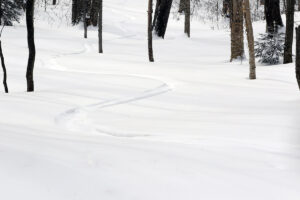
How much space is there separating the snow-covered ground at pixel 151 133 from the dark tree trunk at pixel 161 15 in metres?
7.14

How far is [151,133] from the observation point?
4652 millimetres

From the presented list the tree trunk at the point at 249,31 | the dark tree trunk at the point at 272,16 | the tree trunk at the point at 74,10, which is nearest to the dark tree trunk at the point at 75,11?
the tree trunk at the point at 74,10

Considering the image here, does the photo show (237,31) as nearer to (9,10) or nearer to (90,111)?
(90,111)

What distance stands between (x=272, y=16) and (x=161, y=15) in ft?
24.8

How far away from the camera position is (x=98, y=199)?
2.40 metres

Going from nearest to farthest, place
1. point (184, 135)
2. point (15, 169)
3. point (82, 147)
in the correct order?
point (15, 169) → point (82, 147) → point (184, 135)

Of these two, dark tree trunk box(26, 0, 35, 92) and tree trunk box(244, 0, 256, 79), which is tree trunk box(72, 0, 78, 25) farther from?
tree trunk box(244, 0, 256, 79)

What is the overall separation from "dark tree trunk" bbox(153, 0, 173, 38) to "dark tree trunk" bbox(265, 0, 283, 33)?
23.0ft

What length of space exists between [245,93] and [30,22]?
14.4ft

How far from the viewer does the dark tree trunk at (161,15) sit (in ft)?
60.8

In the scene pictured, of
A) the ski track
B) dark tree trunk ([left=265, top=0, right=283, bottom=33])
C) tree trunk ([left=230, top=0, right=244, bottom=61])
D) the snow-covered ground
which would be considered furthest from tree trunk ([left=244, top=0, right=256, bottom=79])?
dark tree trunk ([left=265, top=0, right=283, bottom=33])

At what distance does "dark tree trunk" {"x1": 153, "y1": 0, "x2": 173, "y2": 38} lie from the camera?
18.5 metres

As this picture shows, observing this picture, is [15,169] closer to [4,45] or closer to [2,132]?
[2,132]

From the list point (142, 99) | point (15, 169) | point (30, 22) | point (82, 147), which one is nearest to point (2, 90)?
point (30, 22)
